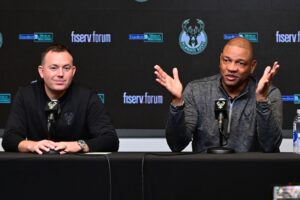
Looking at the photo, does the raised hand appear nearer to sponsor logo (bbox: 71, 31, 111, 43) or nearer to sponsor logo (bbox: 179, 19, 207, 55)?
sponsor logo (bbox: 179, 19, 207, 55)

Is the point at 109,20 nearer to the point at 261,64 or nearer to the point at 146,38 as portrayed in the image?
the point at 146,38

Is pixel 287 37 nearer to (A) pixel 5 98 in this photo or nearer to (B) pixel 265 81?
(B) pixel 265 81

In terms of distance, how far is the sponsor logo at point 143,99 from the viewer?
14.8ft

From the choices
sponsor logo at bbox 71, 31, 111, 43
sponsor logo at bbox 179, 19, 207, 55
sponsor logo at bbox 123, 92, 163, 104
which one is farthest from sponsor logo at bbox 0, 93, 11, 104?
sponsor logo at bbox 179, 19, 207, 55

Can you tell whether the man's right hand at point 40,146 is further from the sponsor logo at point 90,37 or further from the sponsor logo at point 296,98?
the sponsor logo at point 296,98

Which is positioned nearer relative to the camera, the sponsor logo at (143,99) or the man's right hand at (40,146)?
the man's right hand at (40,146)

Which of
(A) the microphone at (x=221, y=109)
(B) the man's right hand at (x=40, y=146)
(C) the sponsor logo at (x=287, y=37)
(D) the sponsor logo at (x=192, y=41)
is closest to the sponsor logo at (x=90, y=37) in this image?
(D) the sponsor logo at (x=192, y=41)

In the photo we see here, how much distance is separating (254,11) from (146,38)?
0.79 meters

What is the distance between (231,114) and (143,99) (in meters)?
1.09

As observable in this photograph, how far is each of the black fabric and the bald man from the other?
1.38 feet

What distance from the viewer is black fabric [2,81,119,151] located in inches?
141
